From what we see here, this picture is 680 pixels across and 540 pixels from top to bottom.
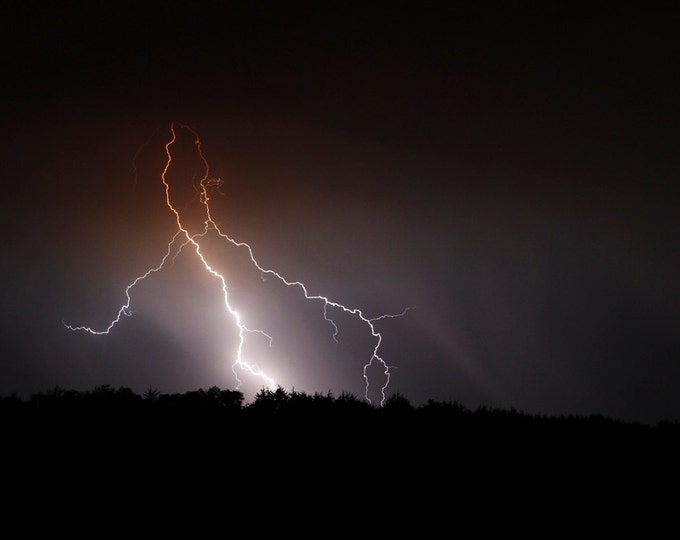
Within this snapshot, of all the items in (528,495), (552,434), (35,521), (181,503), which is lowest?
(35,521)

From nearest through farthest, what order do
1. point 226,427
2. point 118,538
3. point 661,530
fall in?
point 118,538 < point 661,530 < point 226,427

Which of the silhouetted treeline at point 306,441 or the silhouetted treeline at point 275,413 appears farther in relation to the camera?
the silhouetted treeline at point 275,413

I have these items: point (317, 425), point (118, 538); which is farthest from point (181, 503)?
point (317, 425)

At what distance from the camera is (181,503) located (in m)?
4.80

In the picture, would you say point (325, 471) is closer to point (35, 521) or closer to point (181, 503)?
point (181, 503)

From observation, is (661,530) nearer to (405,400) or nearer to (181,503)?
(405,400)

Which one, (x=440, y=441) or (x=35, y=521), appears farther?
(x=440, y=441)

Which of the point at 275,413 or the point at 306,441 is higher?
the point at 275,413

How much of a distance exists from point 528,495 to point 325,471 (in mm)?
1802

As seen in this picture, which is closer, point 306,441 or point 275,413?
point 306,441

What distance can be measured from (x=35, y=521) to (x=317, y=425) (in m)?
2.62

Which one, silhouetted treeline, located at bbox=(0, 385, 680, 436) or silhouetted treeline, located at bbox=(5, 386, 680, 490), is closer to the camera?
silhouetted treeline, located at bbox=(5, 386, 680, 490)

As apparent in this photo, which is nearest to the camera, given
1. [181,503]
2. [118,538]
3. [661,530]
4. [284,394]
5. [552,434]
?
[118,538]

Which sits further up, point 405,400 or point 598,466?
point 405,400
